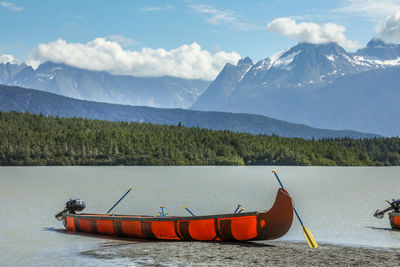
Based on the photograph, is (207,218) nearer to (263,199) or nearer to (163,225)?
(163,225)

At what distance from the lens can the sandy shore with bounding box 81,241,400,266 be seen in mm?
30969

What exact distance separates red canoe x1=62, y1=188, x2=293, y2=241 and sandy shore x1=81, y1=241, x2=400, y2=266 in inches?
22.9

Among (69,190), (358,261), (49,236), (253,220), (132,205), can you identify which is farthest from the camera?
(69,190)

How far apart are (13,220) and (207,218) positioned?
22896 millimetres

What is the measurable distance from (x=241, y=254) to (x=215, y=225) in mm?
3010

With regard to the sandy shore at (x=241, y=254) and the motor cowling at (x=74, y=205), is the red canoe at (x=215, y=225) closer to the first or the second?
the sandy shore at (x=241, y=254)

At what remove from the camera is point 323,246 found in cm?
3672

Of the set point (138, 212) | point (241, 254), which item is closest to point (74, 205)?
point (138, 212)

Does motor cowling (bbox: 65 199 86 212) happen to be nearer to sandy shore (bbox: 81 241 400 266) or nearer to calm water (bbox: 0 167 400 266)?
calm water (bbox: 0 167 400 266)

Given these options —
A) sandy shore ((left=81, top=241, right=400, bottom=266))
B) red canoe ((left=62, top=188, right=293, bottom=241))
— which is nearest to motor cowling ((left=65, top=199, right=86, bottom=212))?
red canoe ((left=62, top=188, right=293, bottom=241))

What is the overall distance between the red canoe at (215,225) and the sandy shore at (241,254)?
58 cm

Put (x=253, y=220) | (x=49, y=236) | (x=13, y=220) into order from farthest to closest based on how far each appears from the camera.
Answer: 1. (x=13, y=220)
2. (x=49, y=236)
3. (x=253, y=220)

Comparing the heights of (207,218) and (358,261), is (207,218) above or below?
above

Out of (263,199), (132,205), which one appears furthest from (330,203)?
(132,205)
